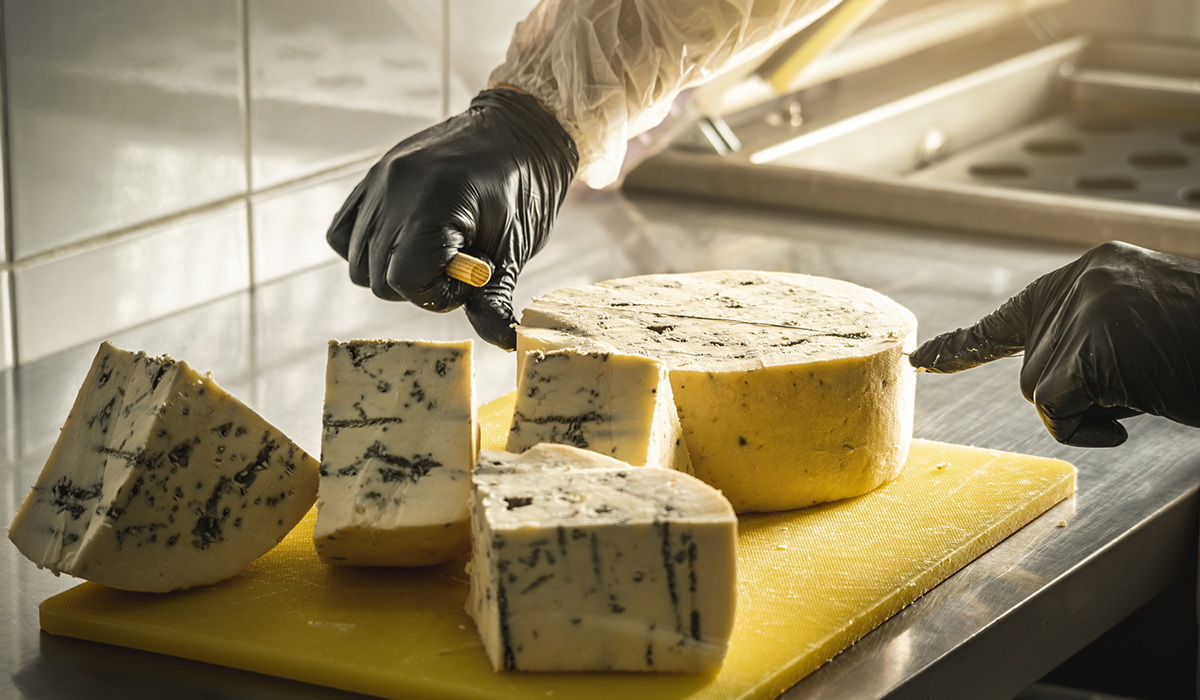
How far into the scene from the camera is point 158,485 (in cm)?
115

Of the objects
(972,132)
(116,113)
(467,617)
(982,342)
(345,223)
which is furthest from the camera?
(972,132)

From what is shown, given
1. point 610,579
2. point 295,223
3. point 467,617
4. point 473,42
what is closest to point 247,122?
point 295,223

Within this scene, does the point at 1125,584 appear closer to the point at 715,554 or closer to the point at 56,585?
the point at 715,554

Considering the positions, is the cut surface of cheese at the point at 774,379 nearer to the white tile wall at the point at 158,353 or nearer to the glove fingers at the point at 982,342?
the glove fingers at the point at 982,342

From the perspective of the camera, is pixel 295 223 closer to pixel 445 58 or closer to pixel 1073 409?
pixel 445 58

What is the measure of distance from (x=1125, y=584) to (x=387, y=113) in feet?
5.23

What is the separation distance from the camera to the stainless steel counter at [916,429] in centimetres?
109

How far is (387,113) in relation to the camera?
98.0 inches

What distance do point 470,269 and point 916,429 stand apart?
60cm

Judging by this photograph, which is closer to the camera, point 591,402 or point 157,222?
point 591,402

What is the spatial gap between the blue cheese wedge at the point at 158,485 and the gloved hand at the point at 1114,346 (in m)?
0.69

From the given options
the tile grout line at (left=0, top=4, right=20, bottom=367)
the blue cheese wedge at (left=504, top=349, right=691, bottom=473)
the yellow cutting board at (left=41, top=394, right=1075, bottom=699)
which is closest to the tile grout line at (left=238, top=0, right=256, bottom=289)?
the tile grout line at (left=0, top=4, right=20, bottom=367)

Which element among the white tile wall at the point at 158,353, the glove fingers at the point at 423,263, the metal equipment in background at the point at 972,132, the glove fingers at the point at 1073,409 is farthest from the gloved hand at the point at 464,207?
the metal equipment in background at the point at 972,132

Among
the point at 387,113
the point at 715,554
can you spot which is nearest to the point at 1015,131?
the point at 387,113
